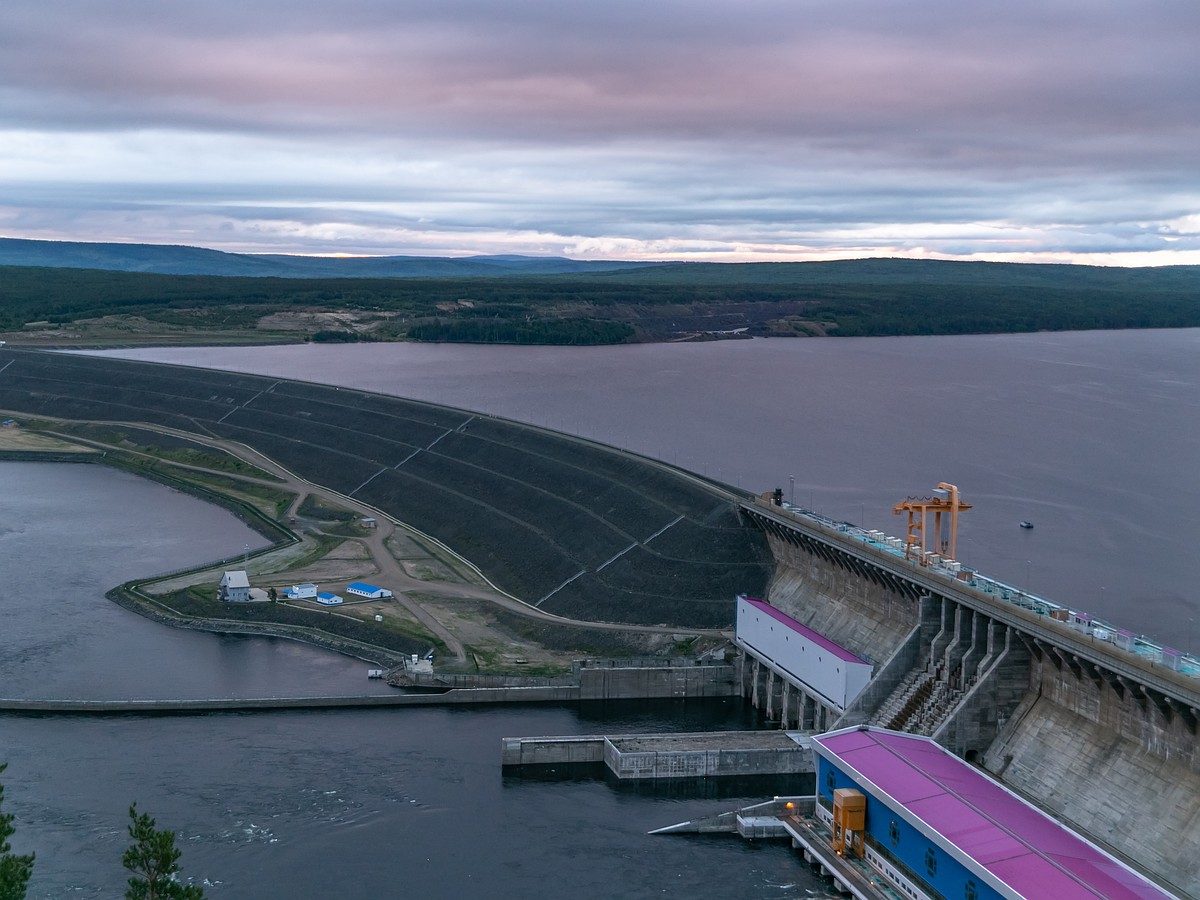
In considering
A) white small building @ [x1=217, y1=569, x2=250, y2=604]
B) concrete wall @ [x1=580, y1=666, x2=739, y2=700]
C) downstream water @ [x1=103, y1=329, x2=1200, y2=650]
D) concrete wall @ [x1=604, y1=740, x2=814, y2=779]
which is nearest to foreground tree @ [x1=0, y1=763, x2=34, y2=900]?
concrete wall @ [x1=604, y1=740, x2=814, y2=779]

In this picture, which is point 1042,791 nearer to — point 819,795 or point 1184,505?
point 819,795

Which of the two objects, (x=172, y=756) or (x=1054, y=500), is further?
(x=1054, y=500)

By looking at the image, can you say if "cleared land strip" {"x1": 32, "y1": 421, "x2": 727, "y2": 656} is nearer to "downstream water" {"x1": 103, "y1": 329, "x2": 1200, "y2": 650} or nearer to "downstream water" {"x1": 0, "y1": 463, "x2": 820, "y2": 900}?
"downstream water" {"x1": 0, "y1": 463, "x2": 820, "y2": 900}

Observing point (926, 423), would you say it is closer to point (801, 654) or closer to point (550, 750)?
point (801, 654)

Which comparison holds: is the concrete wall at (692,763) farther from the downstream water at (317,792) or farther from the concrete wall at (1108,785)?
the concrete wall at (1108,785)

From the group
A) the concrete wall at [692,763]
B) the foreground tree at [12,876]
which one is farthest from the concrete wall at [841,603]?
the foreground tree at [12,876]

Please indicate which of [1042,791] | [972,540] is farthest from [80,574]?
[1042,791]

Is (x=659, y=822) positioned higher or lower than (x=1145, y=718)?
lower
